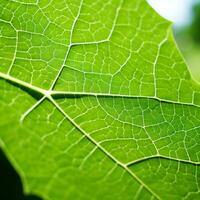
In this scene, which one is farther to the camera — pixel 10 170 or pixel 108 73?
pixel 10 170

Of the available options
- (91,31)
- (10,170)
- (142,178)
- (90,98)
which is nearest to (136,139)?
(142,178)

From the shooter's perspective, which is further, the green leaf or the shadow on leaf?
the shadow on leaf

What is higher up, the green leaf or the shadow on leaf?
the green leaf

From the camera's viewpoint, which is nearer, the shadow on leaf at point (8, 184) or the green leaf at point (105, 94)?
the green leaf at point (105, 94)

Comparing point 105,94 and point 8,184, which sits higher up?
point 105,94

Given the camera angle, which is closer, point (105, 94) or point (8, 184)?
point (105, 94)

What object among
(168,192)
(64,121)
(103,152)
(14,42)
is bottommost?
(168,192)

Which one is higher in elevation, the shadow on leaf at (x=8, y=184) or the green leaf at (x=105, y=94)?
the green leaf at (x=105, y=94)

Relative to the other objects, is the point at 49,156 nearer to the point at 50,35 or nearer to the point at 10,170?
the point at 50,35
